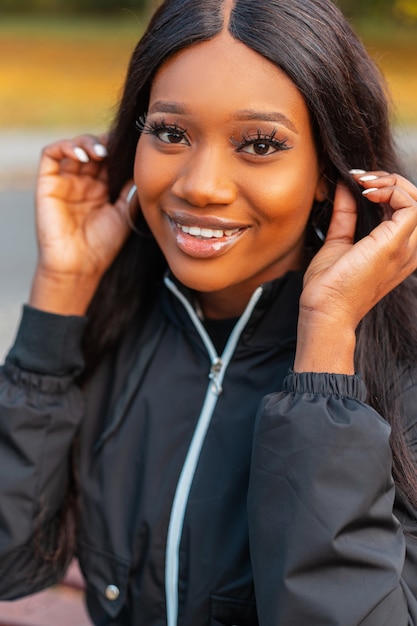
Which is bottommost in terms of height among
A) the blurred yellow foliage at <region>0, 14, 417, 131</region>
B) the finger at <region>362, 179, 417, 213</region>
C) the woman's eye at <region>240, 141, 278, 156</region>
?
the blurred yellow foliage at <region>0, 14, 417, 131</region>

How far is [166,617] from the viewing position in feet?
7.17

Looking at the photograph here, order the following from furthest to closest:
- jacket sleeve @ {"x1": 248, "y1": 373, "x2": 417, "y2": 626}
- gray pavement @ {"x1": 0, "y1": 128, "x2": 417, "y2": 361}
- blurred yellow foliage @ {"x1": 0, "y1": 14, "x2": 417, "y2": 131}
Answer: blurred yellow foliage @ {"x1": 0, "y1": 14, "x2": 417, "y2": 131}, gray pavement @ {"x1": 0, "y1": 128, "x2": 417, "y2": 361}, jacket sleeve @ {"x1": 248, "y1": 373, "x2": 417, "y2": 626}

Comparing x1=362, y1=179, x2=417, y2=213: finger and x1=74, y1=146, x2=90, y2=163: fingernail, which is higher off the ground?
x1=362, y1=179, x2=417, y2=213: finger

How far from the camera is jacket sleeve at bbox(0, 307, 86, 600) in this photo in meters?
2.32

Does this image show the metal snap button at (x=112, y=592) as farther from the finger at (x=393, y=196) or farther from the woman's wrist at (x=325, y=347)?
the finger at (x=393, y=196)

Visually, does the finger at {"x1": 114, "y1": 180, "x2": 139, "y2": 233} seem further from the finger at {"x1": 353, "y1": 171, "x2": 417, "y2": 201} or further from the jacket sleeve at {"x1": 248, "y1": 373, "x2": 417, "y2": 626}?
the jacket sleeve at {"x1": 248, "y1": 373, "x2": 417, "y2": 626}

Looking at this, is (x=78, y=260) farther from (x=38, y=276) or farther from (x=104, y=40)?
(x=104, y=40)

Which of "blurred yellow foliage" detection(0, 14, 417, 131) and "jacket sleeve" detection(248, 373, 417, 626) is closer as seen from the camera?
"jacket sleeve" detection(248, 373, 417, 626)

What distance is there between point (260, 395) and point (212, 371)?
14 centimetres

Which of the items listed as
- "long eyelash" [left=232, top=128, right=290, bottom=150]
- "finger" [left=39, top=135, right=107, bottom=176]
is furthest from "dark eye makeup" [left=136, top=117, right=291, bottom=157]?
"finger" [left=39, top=135, right=107, bottom=176]

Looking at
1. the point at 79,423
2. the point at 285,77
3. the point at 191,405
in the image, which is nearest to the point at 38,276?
the point at 79,423

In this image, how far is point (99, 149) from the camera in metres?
2.51

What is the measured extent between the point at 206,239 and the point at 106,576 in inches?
34.7

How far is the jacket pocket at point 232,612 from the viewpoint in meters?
2.07
